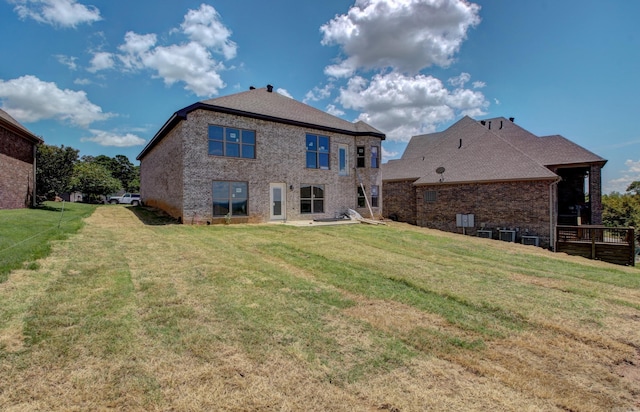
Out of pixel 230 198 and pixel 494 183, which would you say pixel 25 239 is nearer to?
pixel 230 198

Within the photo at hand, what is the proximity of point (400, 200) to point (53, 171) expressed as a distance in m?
24.4

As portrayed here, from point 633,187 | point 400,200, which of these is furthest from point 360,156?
point 633,187

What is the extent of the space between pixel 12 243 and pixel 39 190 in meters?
16.3

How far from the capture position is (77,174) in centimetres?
3619

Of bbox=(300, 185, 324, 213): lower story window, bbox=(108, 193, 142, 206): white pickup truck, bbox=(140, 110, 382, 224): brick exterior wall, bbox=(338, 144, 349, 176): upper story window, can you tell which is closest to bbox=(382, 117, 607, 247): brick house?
bbox=(140, 110, 382, 224): brick exterior wall

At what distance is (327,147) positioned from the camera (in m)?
18.5

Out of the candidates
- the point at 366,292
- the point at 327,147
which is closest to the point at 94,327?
the point at 366,292

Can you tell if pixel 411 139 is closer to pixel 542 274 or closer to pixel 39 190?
pixel 542 274

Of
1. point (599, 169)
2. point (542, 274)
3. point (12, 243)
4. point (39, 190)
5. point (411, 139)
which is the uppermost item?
point (411, 139)

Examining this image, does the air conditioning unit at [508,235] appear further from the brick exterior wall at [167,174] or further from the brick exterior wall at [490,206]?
the brick exterior wall at [167,174]

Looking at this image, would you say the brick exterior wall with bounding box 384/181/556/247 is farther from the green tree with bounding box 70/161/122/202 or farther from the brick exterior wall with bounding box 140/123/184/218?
the green tree with bounding box 70/161/122/202

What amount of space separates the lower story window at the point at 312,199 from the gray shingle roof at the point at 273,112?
3.45m

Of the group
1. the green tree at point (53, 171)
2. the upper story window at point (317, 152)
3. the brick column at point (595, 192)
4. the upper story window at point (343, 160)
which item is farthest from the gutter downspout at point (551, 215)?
the green tree at point (53, 171)

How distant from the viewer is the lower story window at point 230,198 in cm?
1465
